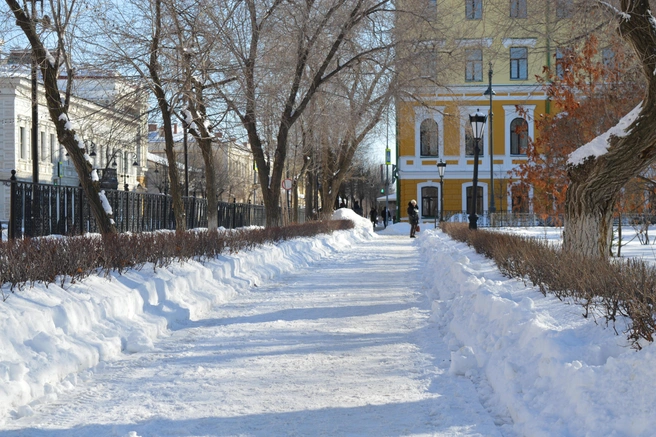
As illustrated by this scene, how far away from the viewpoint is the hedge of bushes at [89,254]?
8.78m

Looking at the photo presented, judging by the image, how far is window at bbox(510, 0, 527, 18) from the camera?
12243 mm

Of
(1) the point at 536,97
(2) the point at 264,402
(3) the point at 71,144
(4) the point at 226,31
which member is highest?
(1) the point at 536,97

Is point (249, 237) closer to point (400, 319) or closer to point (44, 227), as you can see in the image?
point (44, 227)

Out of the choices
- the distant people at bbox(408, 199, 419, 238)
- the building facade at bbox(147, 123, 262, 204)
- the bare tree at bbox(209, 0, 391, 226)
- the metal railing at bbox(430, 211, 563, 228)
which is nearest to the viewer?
the bare tree at bbox(209, 0, 391, 226)

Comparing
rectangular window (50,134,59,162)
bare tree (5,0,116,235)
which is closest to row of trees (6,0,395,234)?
bare tree (5,0,116,235)

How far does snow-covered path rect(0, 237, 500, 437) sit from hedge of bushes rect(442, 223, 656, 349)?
4.24ft

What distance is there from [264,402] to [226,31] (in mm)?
16515

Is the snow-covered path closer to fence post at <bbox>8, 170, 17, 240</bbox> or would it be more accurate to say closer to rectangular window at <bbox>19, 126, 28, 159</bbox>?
fence post at <bbox>8, 170, 17, 240</bbox>

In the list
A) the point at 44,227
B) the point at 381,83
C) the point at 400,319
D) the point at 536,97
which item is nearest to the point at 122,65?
the point at 44,227

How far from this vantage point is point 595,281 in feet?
25.4

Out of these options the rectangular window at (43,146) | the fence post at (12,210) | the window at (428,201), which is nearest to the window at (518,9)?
the fence post at (12,210)

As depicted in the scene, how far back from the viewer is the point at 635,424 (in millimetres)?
4344

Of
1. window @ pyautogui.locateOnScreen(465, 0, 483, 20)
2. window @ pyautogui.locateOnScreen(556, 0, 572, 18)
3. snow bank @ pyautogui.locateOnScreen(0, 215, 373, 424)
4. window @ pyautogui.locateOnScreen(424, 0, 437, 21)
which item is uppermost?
window @ pyautogui.locateOnScreen(424, 0, 437, 21)

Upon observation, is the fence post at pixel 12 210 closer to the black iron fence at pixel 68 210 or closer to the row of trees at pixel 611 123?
the black iron fence at pixel 68 210
